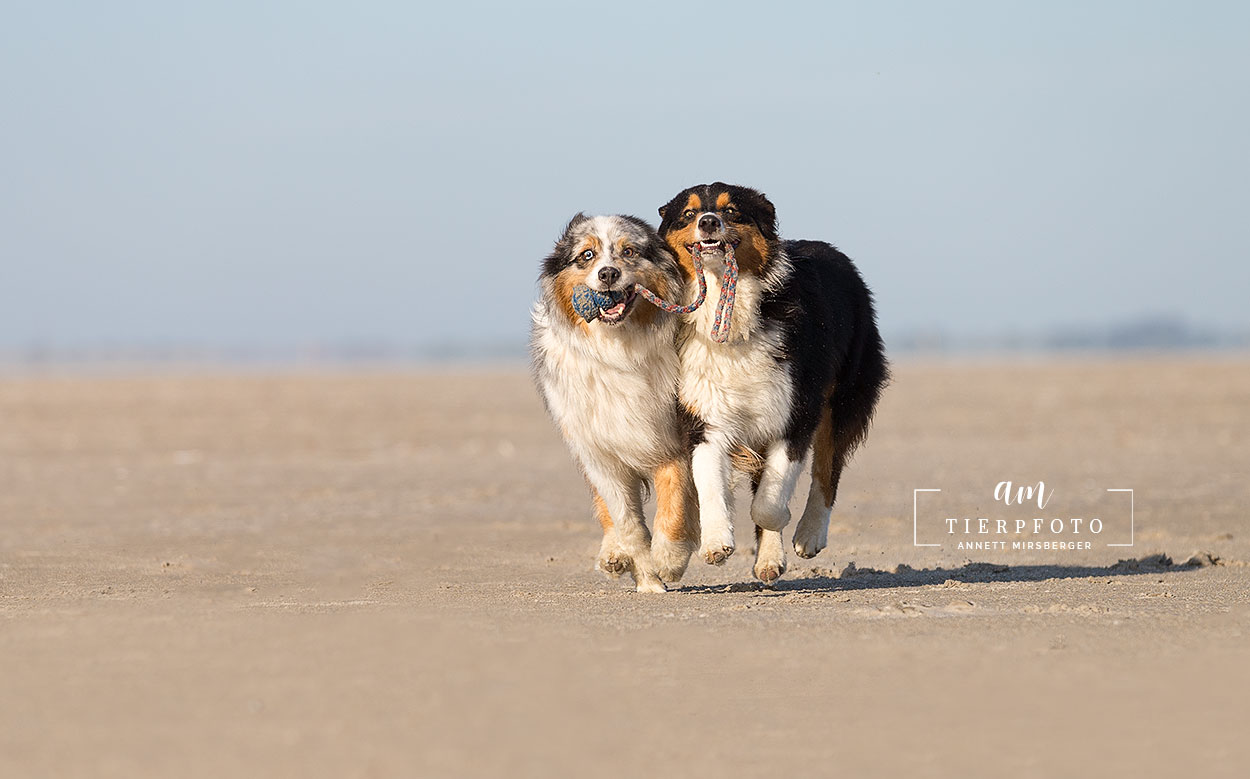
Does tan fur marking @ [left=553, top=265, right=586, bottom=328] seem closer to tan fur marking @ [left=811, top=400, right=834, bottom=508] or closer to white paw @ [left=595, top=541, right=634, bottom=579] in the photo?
white paw @ [left=595, top=541, right=634, bottom=579]

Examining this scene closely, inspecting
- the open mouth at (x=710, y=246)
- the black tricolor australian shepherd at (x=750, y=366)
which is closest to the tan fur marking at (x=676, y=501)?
the black tricolor australian shepherd at (x=750, y=366)

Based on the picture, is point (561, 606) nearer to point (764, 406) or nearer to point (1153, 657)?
point (764, 406)

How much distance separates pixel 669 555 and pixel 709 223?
5.73ft

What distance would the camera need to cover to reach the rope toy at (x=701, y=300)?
7.48 meters

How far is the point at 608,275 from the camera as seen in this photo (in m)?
7.30

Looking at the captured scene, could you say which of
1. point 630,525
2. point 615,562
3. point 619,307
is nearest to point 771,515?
point 630,525

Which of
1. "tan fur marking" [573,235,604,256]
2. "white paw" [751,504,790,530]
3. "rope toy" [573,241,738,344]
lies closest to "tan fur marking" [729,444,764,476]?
"white paw" [751,504,790,530]

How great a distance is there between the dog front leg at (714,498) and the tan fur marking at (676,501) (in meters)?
0.07

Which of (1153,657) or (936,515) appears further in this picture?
(936,515)

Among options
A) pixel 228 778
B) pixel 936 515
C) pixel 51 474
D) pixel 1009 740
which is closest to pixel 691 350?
pixel 1009 740

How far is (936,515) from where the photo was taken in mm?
12492

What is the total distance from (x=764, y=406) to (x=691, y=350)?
1.58ft

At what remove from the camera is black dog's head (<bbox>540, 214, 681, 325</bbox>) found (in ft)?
24.3

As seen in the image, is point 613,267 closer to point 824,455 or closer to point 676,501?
point 676,501
